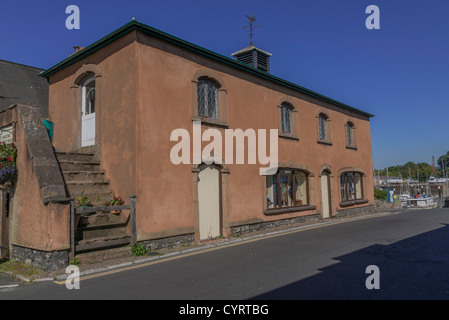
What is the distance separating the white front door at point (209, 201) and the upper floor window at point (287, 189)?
9.62ft

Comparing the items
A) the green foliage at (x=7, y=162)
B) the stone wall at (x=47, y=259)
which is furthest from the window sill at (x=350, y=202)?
the green foliage at (x=7, y=162)

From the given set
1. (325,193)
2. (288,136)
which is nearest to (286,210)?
(288,136)

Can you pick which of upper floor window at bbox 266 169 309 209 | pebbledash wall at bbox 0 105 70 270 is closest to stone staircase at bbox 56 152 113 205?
pebbledash wall at bbox 0 105 70 270

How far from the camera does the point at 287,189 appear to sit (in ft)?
47.0

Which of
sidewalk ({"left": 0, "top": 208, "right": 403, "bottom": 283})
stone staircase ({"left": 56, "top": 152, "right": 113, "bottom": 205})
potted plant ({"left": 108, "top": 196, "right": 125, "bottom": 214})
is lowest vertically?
sidewalk ({"left": 0, "top": 208, "right": 403, "bottom": 283})

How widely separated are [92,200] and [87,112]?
4.03m

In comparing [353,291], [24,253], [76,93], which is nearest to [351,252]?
[353,291]

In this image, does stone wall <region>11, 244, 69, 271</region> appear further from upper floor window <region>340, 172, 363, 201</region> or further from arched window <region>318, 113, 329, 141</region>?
upper floor window <region>340, 172, 363, 201</region>

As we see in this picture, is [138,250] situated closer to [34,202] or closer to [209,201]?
[34,202]

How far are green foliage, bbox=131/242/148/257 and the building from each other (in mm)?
194

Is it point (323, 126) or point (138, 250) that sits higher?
point (323, 126)

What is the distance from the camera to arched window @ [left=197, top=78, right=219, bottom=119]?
10855 millimetres

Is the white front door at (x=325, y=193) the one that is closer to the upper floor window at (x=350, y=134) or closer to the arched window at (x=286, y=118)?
the arched window at (x=286, y=118)
